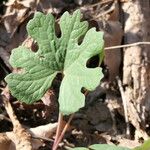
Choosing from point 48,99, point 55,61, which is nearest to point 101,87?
point 48,99

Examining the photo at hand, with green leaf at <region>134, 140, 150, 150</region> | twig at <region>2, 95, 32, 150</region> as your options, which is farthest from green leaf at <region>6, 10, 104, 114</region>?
green leaf at <region>134, 140, 150, 150</region>

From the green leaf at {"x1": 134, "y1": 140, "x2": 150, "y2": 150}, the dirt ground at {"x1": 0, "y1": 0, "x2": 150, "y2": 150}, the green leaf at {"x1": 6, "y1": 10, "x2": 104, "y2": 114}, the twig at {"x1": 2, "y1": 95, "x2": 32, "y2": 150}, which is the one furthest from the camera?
the dirt ground at {"x1": 0, "y1": 0, "x2": 150, "y2": 150}

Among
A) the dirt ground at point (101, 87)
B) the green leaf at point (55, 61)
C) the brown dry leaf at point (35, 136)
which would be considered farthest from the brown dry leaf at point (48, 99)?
the green leaf at point (55, 61)

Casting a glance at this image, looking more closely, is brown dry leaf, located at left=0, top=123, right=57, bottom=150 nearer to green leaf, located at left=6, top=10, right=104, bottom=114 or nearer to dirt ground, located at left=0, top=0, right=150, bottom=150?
dirt ground, located at left=0, top=0, right=150, bottom=150

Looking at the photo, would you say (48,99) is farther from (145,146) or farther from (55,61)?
(145,146)

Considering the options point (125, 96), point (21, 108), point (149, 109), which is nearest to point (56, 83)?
point (21, 108)

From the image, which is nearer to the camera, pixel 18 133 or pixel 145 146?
pixel 145 146

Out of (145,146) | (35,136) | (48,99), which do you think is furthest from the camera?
(48,99)

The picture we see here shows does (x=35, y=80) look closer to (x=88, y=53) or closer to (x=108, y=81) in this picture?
(x=88, y=53)
